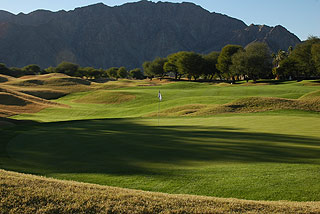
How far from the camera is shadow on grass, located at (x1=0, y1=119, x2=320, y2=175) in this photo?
10438 mm

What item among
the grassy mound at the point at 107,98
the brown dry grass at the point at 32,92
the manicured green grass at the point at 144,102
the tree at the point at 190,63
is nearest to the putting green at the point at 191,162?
the manicured green grass at the point at 144,102

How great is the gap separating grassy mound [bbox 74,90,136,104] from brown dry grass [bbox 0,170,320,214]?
45303 mm

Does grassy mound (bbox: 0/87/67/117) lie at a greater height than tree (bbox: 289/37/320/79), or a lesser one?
lesser

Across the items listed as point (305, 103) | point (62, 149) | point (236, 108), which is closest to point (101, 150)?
point (62, 149)

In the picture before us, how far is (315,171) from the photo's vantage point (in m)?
9.09

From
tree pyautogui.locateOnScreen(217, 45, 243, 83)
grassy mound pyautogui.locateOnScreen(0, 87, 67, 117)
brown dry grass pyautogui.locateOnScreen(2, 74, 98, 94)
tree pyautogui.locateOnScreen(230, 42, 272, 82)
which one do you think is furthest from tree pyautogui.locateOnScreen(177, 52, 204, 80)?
grassy mound pyautogui.locateOnScreen(0, 87, 67, 117)

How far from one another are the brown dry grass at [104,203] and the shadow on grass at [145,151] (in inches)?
129

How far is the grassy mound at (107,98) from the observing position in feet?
172

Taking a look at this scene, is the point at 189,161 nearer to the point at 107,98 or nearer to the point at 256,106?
the point at 256,106

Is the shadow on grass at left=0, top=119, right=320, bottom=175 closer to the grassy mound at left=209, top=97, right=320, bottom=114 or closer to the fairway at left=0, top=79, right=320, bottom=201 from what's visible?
the fairway at left=0, top=79, right=320, bottom=201

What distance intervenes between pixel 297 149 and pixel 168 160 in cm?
534

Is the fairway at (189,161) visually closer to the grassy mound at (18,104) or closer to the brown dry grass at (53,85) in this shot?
the grassy mound at (18,104)

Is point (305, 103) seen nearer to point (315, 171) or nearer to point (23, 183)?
point (315, 171)

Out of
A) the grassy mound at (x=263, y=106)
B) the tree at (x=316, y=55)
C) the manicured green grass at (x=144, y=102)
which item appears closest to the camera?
the grassy mound at (x=263, y=106)
